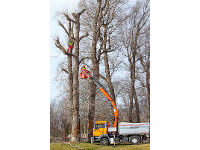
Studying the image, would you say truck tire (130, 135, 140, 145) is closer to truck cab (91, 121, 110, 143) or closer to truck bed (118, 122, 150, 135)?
truck bed (118, 122, 150, 135)

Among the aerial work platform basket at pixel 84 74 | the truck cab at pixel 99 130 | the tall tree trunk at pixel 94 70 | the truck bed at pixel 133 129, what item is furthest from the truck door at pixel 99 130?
the aerial work platform basket at pixel 84 74

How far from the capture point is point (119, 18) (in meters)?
15.1

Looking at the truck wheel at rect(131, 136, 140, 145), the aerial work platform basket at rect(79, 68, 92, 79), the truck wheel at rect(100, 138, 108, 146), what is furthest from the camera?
the aerial work platform basket at rect(79, 68, 92, 79)

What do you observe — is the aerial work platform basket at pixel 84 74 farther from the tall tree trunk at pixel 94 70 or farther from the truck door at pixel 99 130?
the truck door at pixel 99 130

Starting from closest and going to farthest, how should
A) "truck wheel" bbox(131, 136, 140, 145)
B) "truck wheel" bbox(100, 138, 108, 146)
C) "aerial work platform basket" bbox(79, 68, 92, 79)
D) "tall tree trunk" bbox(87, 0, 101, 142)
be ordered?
"truck wheel" bbox(100, 138, 108, 146), "truck wheel" bbox(131, 136, 140, 145), "aerial work platform basket" bbox(79, 68, 92, 79), "tall tree trunk" bbox(87, 0, 101, 142)

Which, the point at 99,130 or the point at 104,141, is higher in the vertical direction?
the point at 99,130

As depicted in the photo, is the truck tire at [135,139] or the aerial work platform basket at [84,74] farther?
the aerial work platform basket at [84,74]

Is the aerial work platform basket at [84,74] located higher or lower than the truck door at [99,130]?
higher

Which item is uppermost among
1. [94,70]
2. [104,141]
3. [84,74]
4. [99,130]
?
[94,70]

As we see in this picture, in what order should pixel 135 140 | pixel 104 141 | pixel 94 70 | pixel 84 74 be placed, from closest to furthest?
pixel 104 141 < pixel 135 140 < pixel 84 74 < pixel 94 70

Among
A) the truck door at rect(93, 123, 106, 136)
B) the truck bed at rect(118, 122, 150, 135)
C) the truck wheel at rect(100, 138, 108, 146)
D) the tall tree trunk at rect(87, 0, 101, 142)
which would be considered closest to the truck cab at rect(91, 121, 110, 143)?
the truck door at rect(93, 123, 106, 136)

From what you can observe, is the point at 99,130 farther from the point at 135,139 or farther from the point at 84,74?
the point at 84,74

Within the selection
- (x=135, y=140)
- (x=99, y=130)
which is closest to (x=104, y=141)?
(x=99, y=130)
